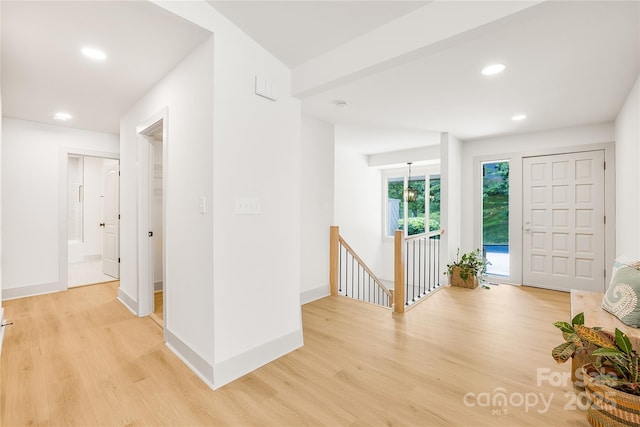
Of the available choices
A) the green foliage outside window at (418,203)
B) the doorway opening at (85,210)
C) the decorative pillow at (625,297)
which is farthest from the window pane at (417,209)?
the doorway opening at (85,210)

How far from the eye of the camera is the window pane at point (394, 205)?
709 cm

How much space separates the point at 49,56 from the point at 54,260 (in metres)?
3.01

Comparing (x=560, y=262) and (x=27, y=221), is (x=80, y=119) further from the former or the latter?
(x=560, y=262)

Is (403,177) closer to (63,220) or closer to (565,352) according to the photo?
(565,352)

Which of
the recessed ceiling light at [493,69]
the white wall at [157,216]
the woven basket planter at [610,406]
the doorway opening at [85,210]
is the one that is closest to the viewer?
the woven basket planter at [610,406]

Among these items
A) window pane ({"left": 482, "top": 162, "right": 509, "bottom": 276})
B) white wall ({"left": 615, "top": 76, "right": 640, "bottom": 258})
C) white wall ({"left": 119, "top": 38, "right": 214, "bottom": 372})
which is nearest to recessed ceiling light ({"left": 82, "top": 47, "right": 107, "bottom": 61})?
white wall ({"left": 119, "top": 38, "right": 214, "bottom": 372})

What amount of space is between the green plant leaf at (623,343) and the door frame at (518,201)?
343cm

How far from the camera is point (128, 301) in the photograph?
11.3 ft

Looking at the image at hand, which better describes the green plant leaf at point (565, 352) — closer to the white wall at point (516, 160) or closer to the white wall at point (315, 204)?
the white wall at point (315, 204)

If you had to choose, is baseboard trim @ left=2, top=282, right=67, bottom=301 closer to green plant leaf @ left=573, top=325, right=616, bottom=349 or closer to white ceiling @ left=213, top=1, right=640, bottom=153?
white ceiling @ left=213, top=1, right=640, bottom=153

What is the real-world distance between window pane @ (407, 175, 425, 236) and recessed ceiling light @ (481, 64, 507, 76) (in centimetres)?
411

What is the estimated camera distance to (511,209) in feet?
15.8

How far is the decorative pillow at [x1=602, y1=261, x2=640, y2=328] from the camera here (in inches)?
71.1

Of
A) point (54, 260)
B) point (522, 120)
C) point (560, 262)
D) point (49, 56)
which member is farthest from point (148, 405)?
point (560, 262)
